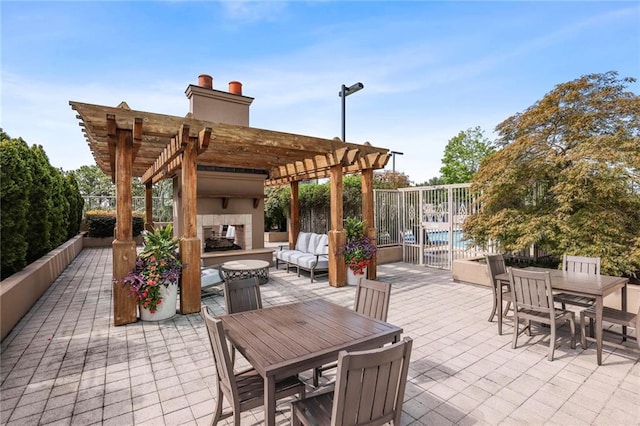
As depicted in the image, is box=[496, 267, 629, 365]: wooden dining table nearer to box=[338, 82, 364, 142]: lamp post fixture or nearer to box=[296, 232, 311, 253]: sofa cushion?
box=[296, 232, 311, 253]: sofa cushion

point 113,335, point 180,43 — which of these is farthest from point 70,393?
point 180,43

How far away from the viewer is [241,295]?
290cm

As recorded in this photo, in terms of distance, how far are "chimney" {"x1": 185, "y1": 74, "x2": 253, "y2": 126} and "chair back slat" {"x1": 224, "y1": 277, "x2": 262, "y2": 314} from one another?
5.25m

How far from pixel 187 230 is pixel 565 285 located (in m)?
4.98

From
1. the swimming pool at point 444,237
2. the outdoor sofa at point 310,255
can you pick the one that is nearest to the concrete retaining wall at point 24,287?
the outdoor sofa at point 310,255

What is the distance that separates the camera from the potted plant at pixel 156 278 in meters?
4.16

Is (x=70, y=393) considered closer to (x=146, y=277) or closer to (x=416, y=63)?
(x=146, y=277)

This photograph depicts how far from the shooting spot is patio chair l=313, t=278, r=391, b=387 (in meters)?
2.55

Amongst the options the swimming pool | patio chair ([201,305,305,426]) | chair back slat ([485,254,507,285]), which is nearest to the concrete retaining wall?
patio chair ([201,305,305,426])

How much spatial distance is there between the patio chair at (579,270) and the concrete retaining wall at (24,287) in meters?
6.92

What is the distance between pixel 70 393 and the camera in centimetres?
256

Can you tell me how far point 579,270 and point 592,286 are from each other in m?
1.01

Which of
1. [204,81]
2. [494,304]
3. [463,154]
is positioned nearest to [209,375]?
[494,304]

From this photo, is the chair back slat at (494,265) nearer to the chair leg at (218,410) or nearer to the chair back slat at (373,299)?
the chair back slat at (373,299)
